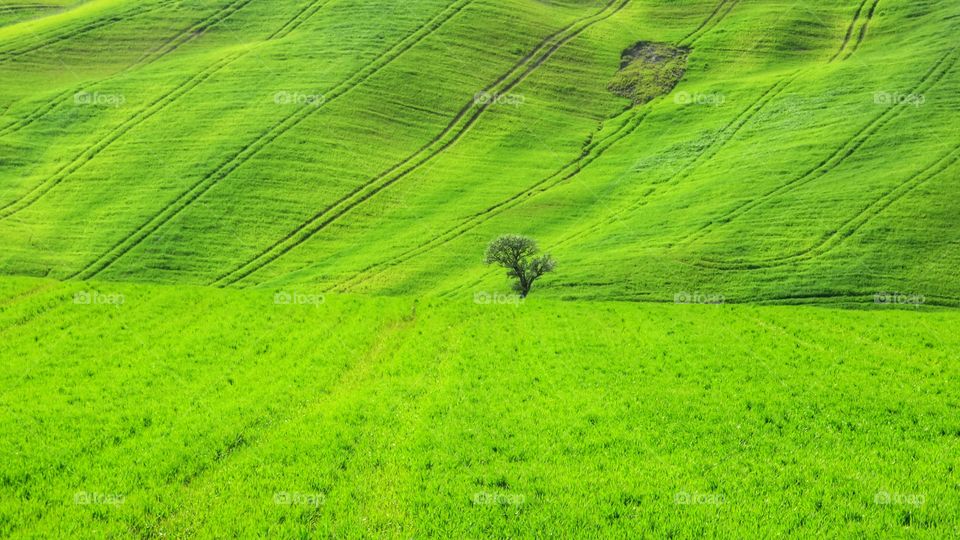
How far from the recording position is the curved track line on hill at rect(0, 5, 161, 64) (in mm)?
94188

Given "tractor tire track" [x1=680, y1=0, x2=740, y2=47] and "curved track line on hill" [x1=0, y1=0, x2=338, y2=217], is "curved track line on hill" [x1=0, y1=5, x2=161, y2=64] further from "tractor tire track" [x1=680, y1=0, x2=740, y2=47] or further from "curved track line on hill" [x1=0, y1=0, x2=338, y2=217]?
"tractor tire track" [x1=680, y1=0, x2=740, y2=47]

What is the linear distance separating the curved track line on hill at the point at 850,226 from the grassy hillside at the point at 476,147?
8.9 inches

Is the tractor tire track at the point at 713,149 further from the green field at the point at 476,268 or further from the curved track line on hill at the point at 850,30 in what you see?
the curved track line on hill at the point at 850,30

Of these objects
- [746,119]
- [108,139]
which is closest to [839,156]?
[746,119]

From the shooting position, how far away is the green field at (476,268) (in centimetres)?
1792

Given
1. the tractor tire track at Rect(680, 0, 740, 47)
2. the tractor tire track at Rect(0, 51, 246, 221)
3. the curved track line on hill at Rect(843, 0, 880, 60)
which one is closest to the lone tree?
the tractor tire track at Rect(0, 51, 246, 221)

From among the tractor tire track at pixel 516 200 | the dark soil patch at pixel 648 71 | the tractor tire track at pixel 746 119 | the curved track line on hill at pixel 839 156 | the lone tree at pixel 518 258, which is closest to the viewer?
the lone tree at pixel 518 258

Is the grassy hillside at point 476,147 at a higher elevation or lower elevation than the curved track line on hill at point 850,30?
lower

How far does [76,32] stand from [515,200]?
80207 mm

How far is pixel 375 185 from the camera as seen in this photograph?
7219cm

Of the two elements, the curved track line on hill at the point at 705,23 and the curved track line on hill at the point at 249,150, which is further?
the curved track line on hill at the point at 705,23

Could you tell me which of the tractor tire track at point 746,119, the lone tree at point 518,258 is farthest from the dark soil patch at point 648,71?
the lone tree at point 518,258

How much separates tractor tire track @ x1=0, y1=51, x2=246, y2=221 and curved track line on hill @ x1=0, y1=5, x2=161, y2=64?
26.3 metres

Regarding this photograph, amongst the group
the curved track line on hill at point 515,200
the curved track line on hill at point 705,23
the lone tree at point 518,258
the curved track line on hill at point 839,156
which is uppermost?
the curved track line on hill at point 705,23
